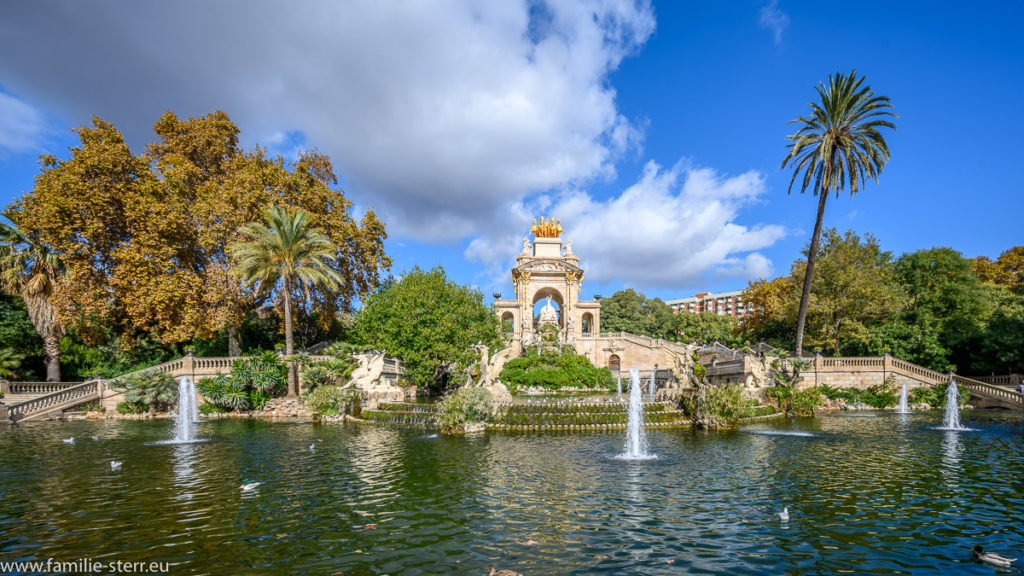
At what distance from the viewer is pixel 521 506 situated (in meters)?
9.12

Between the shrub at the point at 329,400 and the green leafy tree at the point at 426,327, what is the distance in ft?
17.9

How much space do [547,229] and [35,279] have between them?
58.4 meters

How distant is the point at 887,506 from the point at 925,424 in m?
15.9

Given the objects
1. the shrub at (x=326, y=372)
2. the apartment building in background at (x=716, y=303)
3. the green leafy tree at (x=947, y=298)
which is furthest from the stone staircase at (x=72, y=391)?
the apartment building in background at (x=716, y=303)

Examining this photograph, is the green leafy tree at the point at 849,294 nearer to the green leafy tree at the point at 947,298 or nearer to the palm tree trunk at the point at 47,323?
the green leafy tree at the point at 947,298

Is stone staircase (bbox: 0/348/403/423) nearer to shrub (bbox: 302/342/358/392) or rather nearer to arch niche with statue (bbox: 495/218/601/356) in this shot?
Result: shrub (bbox: 302/342/358/392)

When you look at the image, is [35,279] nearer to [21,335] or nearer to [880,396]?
[21,335]

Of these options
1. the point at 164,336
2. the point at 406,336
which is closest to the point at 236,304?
the point at 164,336

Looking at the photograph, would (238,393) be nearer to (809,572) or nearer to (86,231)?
(86,231)

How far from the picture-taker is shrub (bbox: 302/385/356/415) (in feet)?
77.3

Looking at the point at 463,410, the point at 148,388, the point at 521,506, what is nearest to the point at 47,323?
the point at 148,388

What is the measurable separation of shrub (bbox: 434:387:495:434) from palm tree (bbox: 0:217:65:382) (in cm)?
2514

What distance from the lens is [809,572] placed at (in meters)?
6.29

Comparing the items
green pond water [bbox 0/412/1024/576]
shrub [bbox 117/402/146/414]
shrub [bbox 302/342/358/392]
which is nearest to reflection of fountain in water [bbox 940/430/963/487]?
green pond water [bbox 0/412/1024/576]
